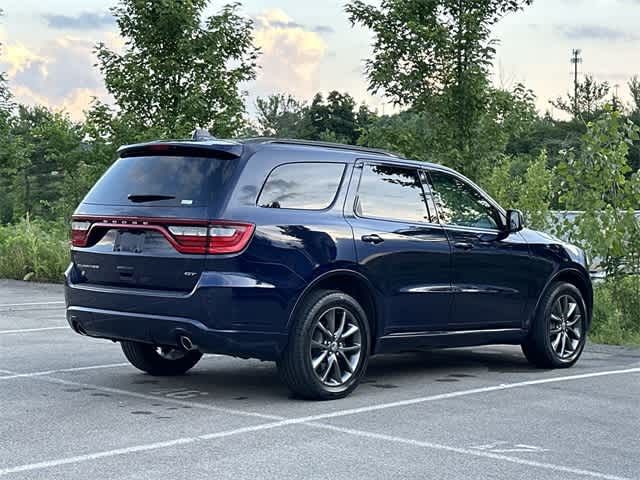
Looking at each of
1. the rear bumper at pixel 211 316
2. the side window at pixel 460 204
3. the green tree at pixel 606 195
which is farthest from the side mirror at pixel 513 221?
the green tree at pixel 606 195

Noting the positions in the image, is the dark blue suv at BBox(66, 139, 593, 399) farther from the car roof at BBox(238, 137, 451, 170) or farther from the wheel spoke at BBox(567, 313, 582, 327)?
the wheel spoke at BBox(567, 313, 582, 327)

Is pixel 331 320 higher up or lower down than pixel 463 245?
lower down

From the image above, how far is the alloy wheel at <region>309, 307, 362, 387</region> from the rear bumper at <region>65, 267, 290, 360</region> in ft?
1.19

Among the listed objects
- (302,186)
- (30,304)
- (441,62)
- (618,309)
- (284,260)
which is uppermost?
(441,62)

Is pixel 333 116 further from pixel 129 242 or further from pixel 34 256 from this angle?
pixel 129 242

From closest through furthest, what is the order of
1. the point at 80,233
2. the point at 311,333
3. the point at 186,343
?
the point at 186,343, the point at 311,333, the point at 80,233

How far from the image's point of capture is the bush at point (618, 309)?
1343 centimetres

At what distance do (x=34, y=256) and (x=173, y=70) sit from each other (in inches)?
184

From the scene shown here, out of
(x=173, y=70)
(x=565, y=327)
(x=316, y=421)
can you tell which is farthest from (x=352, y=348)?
(x=173, y=70)

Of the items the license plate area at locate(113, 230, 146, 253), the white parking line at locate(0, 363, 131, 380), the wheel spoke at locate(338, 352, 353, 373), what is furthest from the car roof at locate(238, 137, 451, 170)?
the white parking line at locate(0, 363, 131, 380)

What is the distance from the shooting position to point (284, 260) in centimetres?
821

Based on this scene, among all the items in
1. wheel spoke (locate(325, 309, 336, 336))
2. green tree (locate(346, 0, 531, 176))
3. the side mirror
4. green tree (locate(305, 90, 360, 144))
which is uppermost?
green tree (locate(305, 90, 360, 144))

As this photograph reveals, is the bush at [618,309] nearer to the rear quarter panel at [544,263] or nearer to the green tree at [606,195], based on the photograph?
the green tree at [606,195]

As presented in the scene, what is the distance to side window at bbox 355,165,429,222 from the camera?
9.12 metres
